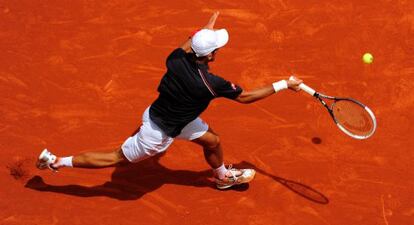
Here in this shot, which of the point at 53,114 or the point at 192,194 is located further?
the point at 53,114

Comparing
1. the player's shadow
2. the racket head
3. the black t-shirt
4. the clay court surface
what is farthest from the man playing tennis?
the racket head

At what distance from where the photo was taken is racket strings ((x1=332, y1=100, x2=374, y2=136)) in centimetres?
530

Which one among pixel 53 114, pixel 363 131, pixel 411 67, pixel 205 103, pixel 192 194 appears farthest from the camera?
pixel 411 67

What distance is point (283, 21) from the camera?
770cm

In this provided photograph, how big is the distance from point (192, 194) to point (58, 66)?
2.70 metres

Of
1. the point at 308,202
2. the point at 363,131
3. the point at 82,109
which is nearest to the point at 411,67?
the point at 363,131

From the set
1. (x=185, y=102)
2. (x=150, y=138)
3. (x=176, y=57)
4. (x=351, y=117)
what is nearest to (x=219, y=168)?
(x=150, y=138)

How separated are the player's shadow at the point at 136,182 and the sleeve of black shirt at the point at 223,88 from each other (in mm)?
1347

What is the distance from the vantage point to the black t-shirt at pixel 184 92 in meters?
4.75

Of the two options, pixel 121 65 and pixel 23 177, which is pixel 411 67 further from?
pixel 23 177

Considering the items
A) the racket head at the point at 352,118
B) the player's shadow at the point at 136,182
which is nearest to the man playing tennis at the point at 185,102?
the player's shadow at the point at 136,182

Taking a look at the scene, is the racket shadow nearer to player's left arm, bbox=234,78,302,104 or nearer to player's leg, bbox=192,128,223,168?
player's leg, bbox=192,128,223,168

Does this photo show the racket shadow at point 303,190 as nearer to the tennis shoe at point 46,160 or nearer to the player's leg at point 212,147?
the player's leg at point 212,147

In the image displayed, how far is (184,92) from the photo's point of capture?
4836mm
